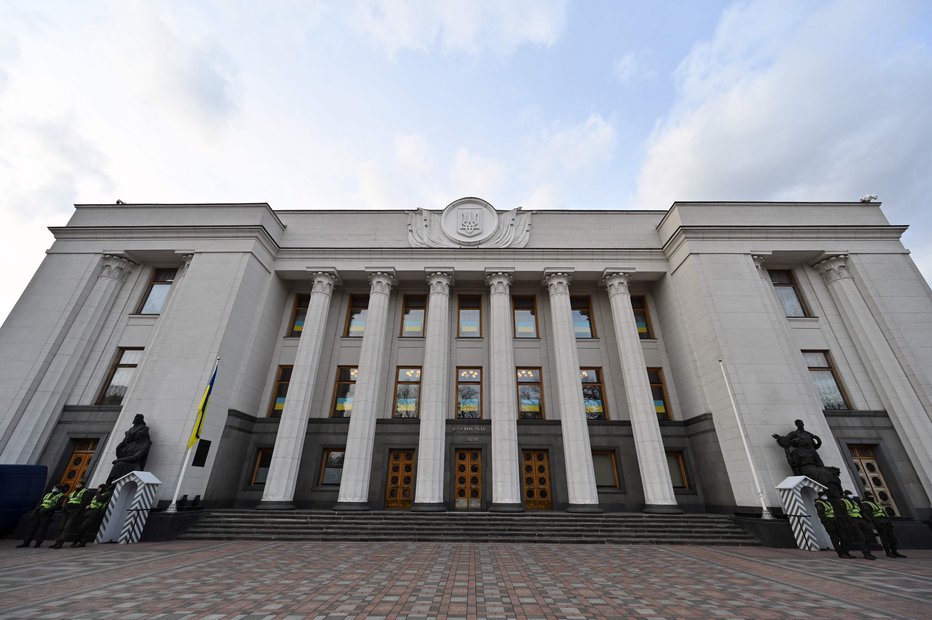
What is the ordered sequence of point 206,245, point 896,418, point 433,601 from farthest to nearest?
point 206,245 < point 896,418 < point 433,601

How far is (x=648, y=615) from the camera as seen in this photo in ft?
18.7

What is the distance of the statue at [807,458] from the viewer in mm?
12133

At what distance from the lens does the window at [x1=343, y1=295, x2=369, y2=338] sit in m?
20.0

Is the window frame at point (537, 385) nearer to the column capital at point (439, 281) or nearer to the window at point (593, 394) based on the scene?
the window at point (593, 394)

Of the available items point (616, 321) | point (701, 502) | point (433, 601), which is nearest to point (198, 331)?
point (433, 601)

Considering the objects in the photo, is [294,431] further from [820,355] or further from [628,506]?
[820,355]

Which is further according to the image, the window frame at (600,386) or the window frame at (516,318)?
the window frame at (516,318)

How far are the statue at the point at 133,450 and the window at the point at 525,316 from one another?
15983mm

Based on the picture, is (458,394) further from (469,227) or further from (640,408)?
(469,227)

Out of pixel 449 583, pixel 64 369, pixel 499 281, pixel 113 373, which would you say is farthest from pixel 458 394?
pixel 64 369

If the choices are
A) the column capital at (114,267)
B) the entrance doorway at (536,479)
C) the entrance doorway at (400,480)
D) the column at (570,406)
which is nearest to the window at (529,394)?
the column at (570,406)

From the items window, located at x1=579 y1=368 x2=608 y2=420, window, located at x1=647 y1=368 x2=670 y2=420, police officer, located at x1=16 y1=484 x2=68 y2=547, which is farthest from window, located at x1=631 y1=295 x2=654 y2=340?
police officer, located at x1=16 y1=484 x2=68 y2=547

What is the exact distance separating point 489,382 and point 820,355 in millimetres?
14919

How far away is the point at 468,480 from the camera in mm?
16984
